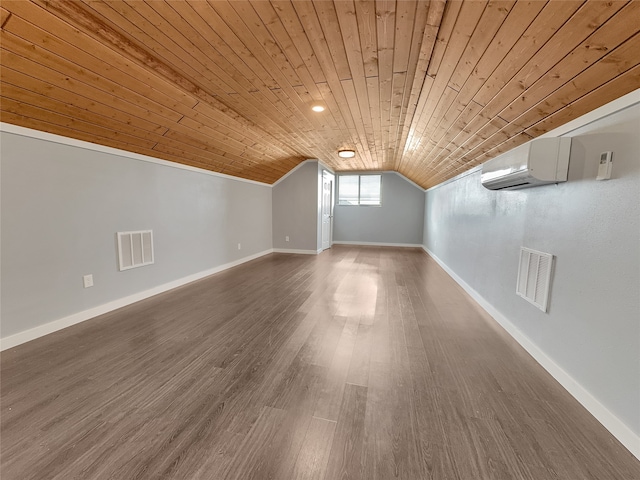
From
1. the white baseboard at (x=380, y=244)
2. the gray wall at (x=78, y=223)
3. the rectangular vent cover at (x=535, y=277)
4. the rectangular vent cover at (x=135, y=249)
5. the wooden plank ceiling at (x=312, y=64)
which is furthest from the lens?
the white baseboard at (x=380, y=244)

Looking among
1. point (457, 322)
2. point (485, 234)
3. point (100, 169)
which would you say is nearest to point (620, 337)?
point (457, 322)

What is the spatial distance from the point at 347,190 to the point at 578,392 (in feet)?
23.7

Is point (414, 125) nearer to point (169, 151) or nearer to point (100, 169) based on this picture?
point (169, 151)

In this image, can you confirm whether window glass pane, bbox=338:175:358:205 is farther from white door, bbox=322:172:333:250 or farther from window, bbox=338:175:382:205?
white door, bbox=322:172:333:250

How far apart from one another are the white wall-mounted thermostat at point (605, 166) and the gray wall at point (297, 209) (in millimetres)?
5144

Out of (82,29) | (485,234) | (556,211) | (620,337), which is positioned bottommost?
(620,337)

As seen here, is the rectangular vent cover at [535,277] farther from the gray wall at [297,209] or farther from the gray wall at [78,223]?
the gray wall at [297,209]

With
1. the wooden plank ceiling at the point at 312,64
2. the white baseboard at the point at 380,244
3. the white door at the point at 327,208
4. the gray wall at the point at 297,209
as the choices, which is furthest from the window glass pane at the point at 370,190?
the wooden plank ceiling at the point at 312,64

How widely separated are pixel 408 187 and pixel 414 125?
485 centimetres

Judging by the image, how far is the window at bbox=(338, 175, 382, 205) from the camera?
814 centimetres

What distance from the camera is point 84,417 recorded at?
145 cm

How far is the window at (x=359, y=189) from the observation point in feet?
26.7

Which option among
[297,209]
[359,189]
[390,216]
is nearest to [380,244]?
[390,216]

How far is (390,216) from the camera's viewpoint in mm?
8039
